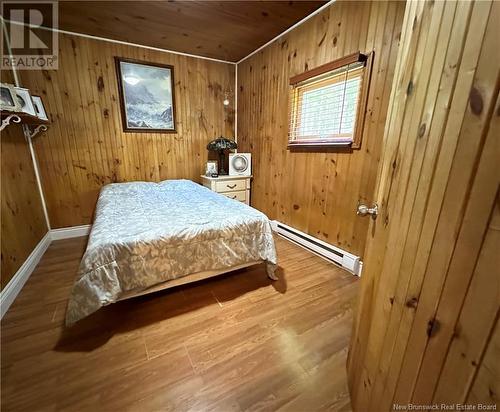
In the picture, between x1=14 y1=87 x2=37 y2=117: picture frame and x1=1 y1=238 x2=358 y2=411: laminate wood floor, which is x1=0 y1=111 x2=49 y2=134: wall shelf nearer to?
x1=14 y1=87 x2=37 y2=117: picture frame

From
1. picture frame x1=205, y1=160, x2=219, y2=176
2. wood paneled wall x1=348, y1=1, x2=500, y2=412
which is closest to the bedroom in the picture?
wood paneled wall x1=348, y1=1, x2=500, y2=412

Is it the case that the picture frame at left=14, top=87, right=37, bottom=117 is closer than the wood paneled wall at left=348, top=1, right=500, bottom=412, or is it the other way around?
the wood paneled wall at left=348, top=1, right=500, bottom=412

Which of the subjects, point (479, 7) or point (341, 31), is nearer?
point (479, 7)

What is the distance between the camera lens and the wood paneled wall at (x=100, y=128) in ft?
8.80

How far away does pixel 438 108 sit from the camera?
588 mm

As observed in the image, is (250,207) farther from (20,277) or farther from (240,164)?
(20,277)

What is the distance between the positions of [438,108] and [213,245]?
4.85 ft

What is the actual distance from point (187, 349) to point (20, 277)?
5.43ft

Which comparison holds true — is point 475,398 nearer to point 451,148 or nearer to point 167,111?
point 451,148

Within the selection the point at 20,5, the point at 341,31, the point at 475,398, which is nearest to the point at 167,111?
the point at 20,5

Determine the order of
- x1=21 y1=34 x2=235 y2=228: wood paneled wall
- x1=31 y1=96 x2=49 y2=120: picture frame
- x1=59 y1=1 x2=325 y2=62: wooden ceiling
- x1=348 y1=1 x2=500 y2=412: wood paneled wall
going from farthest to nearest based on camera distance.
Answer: x1=21 y1=34 x2=235 y2=228: wood paneled wall < x1=31 y1=96 x2=49 y2=120: picture frame < x1=59 y1=1 x2=325 y2=62: wooden ceiling < x1=348 y1=1 x2=500 y2=412: wood paneled wall

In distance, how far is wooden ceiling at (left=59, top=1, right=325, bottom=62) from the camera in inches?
83.5

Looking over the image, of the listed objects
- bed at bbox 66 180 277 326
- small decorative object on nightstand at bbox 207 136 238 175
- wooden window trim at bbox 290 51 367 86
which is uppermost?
wooden window trim at bbox 290 51 367 86

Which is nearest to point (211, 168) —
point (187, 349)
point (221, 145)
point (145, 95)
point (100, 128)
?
point (221, 145)
